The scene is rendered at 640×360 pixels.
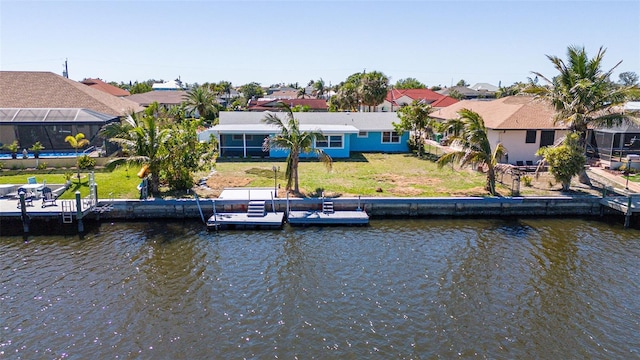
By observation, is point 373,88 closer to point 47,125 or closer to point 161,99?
point 47,125

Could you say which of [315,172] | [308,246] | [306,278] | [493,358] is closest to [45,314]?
[306,278]

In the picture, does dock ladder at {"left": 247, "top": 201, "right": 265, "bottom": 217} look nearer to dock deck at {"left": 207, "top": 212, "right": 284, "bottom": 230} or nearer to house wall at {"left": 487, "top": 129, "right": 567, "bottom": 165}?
dock deck at {"left": 207, "top": 212, "right": 284, "bottom": 230}

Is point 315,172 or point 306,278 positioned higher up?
point 315,172

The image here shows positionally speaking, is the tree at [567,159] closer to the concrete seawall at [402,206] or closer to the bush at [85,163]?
the concrete seawall at [402,206]

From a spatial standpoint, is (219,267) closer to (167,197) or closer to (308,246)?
(308,246)

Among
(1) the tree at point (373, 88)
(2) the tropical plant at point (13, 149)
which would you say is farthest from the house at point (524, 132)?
(2) the tropical plant at point (13, 149)

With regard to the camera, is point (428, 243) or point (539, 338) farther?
point (428, 243)

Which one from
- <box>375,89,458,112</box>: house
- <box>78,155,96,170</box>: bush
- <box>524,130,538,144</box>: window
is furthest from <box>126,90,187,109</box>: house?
<box>524,130,538,144</box>: window
